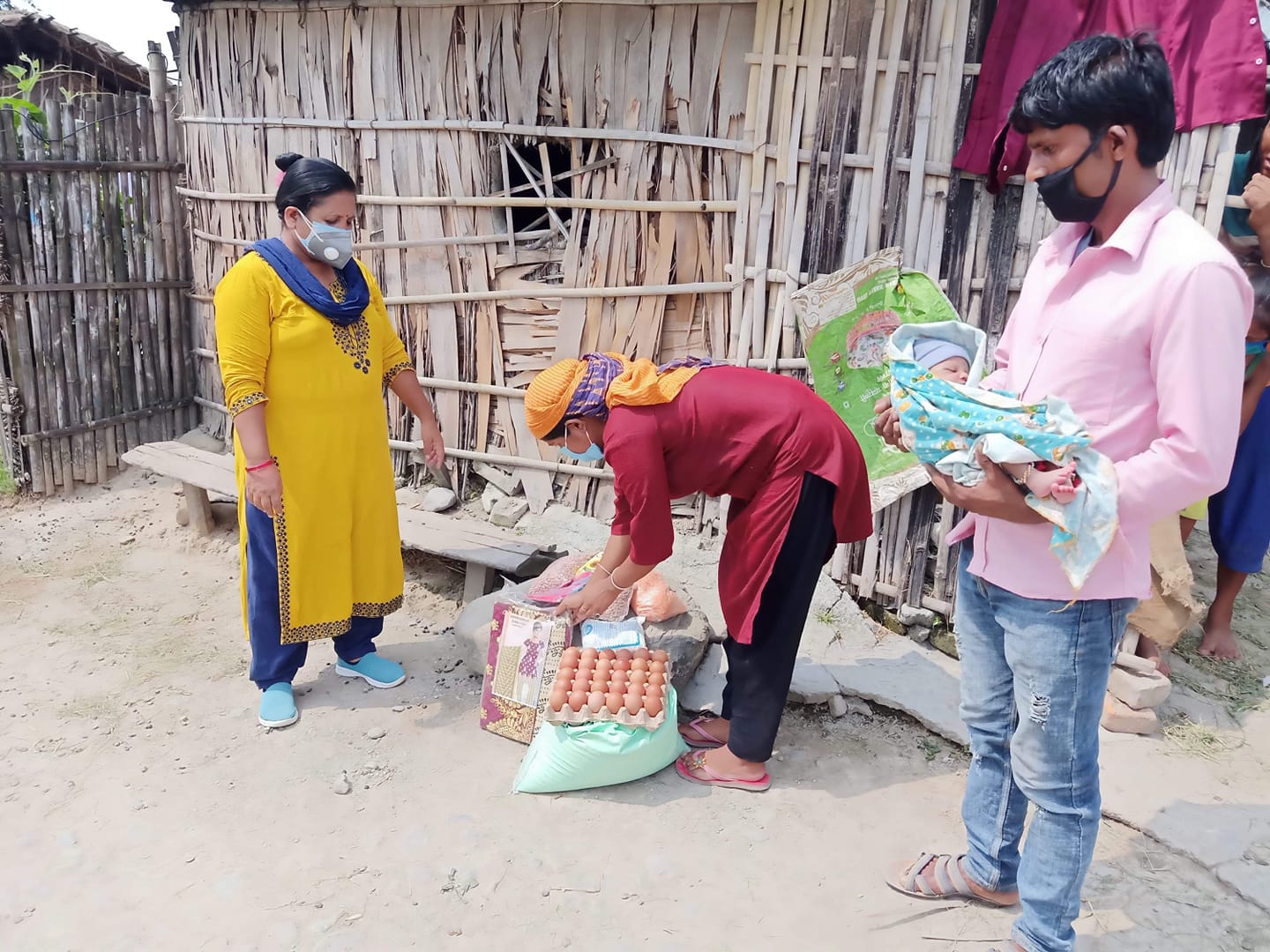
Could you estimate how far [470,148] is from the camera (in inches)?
187

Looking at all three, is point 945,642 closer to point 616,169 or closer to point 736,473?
point 736,473

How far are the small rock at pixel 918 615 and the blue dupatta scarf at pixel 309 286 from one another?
2622 millimetres

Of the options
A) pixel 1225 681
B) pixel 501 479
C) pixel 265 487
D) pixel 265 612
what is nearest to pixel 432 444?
pixel 265 487

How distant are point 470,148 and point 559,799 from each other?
3335 mm

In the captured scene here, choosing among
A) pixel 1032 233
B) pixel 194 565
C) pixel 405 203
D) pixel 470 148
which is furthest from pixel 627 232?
pixel 194 565

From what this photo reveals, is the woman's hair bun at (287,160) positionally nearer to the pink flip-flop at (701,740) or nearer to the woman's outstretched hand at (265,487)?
the woman's outstretched hand at (265,487)

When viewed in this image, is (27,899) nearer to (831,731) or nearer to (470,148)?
(831,731)

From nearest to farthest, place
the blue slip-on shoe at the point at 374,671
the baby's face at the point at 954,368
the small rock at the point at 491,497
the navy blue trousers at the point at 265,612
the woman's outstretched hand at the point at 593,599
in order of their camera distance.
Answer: the baby's face at the point at 954,368 < the woman's outstretched hand at the point at 593,599 < the navy blue trousers at the point at 265,612 < the blue slip-on shoe at the point at 374,671 < the small rock at the point at 491,497

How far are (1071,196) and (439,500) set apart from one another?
3.99 metres

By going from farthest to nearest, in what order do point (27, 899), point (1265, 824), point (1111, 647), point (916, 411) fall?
point (1265, 824) < point (27, 899) < point (1111, 647) < point (916, 411)

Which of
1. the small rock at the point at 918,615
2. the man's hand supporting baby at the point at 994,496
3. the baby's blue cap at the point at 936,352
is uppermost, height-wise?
the baby's blue cap at the point at 936,352

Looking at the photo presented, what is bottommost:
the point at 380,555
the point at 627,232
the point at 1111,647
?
the point at 380,555

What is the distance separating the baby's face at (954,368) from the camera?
6.58 feet

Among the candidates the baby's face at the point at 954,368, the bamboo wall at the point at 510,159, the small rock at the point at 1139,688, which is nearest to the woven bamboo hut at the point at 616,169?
the bamboo wall at the point at 510,159
